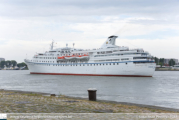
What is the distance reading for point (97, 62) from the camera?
6078 cm

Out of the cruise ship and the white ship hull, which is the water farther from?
the cruise ship

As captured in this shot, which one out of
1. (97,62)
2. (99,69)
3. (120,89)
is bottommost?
(120,89)

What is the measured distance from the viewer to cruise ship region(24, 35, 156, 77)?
2133 inches

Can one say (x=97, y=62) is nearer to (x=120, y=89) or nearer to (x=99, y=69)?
(x=99, y=69)

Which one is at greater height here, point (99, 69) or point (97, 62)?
point (97, 62)

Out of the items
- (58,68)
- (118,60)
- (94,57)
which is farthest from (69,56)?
(118,60)

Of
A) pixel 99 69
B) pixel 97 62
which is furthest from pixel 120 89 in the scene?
pixel 97 62

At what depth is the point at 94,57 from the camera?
2461 inches

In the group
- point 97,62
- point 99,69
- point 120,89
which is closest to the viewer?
point 120,89

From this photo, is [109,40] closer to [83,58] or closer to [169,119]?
[83,58]

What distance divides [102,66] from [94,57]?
187 inches

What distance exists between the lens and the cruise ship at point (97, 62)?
54188 mm

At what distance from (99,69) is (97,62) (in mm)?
2469

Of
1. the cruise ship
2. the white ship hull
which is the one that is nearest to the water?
the white ship hull
